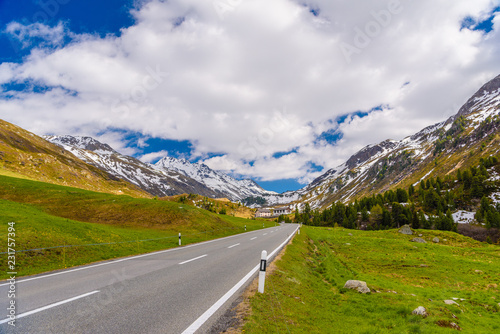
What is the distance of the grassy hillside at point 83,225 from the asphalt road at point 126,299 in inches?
177

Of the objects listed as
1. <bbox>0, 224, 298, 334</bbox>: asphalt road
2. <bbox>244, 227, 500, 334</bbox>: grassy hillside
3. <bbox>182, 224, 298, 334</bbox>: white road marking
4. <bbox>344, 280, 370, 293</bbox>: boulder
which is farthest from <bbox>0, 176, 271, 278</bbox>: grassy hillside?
<bbox>344, 280, 370, 293</bbox>: boulder

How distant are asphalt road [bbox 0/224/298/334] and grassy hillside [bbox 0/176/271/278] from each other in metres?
4.50

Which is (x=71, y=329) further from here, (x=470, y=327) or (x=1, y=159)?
(x=1, y=159)

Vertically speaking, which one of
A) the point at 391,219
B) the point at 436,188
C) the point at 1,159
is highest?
the point at 1,159

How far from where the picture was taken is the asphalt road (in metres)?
5.48

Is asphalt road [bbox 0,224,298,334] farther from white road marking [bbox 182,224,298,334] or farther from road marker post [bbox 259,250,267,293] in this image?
road marker post [bbox 259,250,267,293]

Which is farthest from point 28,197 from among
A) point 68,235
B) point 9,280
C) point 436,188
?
point 436,188

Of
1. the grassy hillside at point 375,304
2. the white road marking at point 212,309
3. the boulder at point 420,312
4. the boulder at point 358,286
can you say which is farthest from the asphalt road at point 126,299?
the boulder at point 420,312

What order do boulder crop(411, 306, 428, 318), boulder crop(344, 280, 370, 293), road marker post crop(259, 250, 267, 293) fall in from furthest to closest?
boulder crop(344, 280, 370, 293), boulder crop(411, 306, 428, 318), road marker post crop(259, 250, 267, 293)

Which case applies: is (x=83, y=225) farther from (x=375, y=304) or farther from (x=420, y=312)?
→ (x=420, y=312)

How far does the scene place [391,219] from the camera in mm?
109250

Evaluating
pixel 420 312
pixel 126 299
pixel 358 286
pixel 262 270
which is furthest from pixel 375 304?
pixel 126 299

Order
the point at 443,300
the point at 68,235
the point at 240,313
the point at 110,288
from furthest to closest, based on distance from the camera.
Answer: the point at 68,235
the point at 443,300
the point at 110,288
the point at 240,313

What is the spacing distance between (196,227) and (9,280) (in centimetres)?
2551
